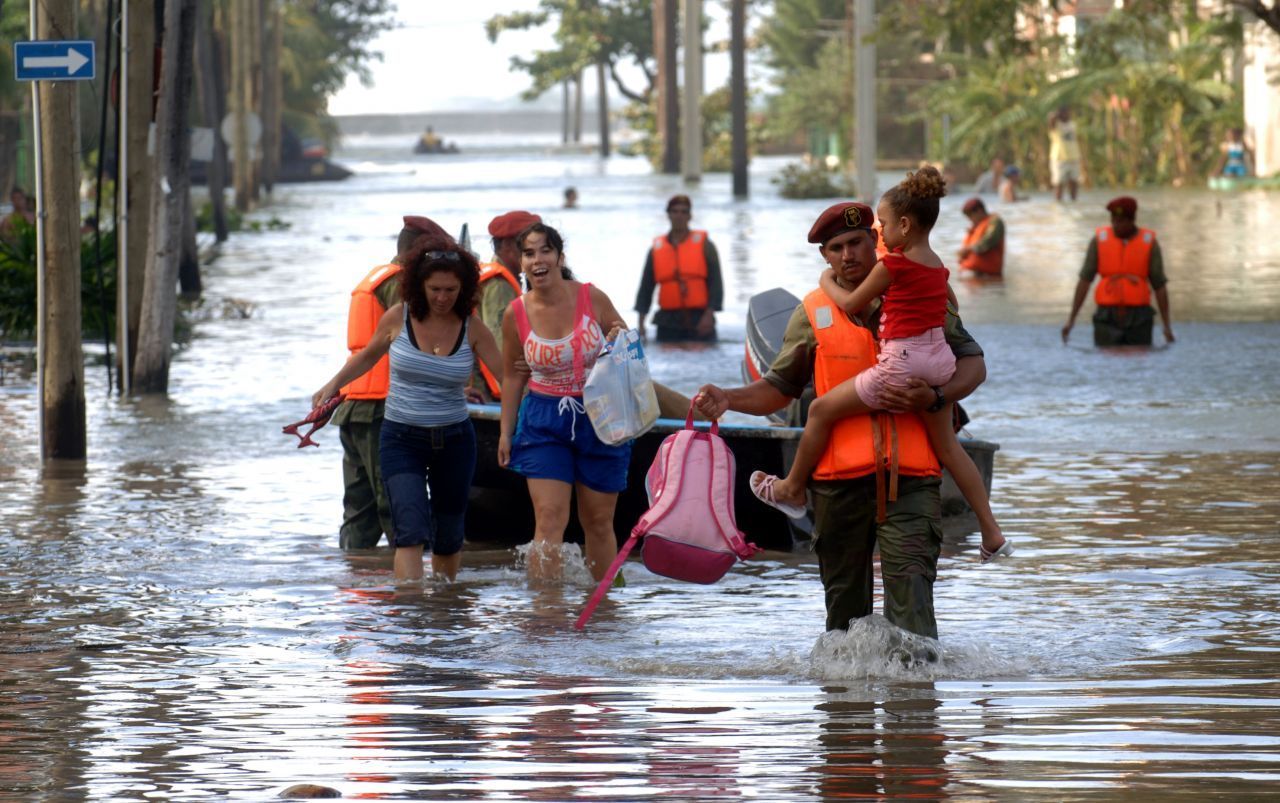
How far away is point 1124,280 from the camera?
63.0 ft

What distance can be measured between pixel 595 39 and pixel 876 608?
85.3 meters

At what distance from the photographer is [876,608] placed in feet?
28.1

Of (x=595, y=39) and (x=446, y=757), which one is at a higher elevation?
(x=595, y=39)

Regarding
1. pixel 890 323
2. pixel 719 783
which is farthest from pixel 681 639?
pixel 719 783

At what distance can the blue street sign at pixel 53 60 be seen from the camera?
519 inches

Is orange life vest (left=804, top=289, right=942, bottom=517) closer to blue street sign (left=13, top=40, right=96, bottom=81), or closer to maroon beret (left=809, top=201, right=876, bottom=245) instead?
maroon beret (left=809, top=201, right=876, bottom=245)

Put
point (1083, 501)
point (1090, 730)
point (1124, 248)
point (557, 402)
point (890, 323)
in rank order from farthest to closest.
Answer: point (1124, 248) → point (1083, 501) → point (557, 402) → point (890, 323) → point (1090, 730)

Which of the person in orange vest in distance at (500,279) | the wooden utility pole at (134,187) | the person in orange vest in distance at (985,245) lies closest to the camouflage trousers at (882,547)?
the person in orange vest in distance at (500,279)

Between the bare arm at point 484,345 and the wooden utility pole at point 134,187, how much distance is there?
770 centimetres

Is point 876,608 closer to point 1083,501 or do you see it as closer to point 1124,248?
point 1083,501

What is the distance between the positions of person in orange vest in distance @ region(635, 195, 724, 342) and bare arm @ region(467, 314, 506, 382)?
→ 10499mm

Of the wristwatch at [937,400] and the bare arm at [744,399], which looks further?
the bare arm at [744,399]

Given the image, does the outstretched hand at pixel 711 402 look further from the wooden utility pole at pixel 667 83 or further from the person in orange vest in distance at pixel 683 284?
the wooden utility pole at pixel 667 83

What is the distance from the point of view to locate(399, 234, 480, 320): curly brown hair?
912cm
